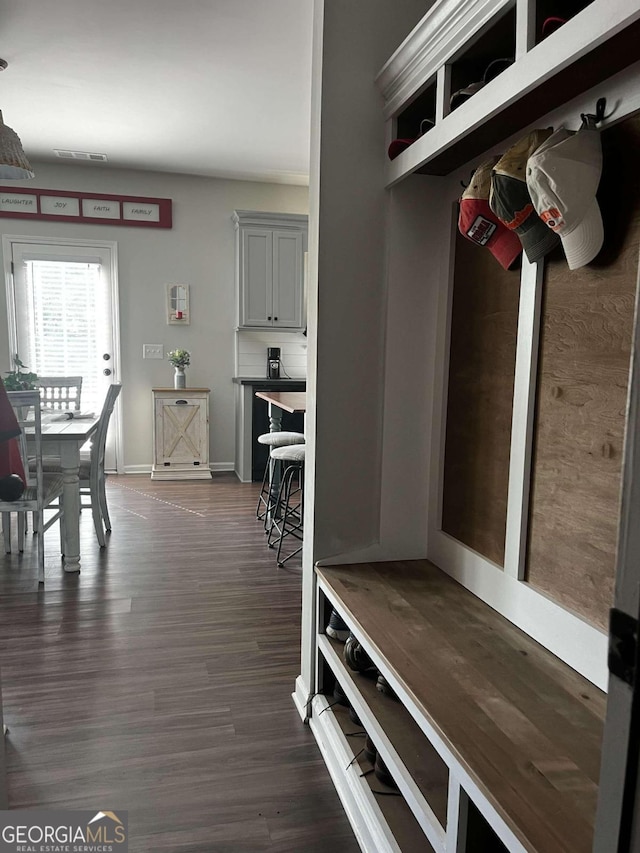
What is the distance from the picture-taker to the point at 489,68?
1.42m

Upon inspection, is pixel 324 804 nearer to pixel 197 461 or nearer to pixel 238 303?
pixel 197 461

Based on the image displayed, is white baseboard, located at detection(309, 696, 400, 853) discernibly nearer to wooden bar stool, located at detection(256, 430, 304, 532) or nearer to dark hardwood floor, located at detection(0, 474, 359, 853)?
dark hardwood floor, located at detection(0, 474, 359, 853)

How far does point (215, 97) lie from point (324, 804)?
13.8ft

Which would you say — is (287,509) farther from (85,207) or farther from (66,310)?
(85,207)

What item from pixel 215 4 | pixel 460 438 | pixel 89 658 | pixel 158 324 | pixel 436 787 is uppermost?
pixel 215 4

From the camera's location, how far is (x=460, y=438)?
1.87 meters

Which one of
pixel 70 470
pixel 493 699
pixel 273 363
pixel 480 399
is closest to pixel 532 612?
pixel 493 699

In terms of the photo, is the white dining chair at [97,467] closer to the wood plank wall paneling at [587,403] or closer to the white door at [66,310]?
the white door at [66,310]

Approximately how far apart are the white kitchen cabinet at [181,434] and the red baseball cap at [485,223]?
14.6 ft

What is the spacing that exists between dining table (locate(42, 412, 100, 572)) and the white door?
2.63 metres

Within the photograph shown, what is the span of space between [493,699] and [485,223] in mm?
1088

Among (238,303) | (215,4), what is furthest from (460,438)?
(238,303)

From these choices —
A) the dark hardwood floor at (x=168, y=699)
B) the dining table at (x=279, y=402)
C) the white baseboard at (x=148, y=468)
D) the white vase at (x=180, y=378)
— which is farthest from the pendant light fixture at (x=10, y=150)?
the white baseboard at (x=148, y=468)

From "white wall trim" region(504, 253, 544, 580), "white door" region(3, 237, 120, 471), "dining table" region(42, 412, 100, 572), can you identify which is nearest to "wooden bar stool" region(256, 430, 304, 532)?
"dining table" region(42, 412, 100, 572)
